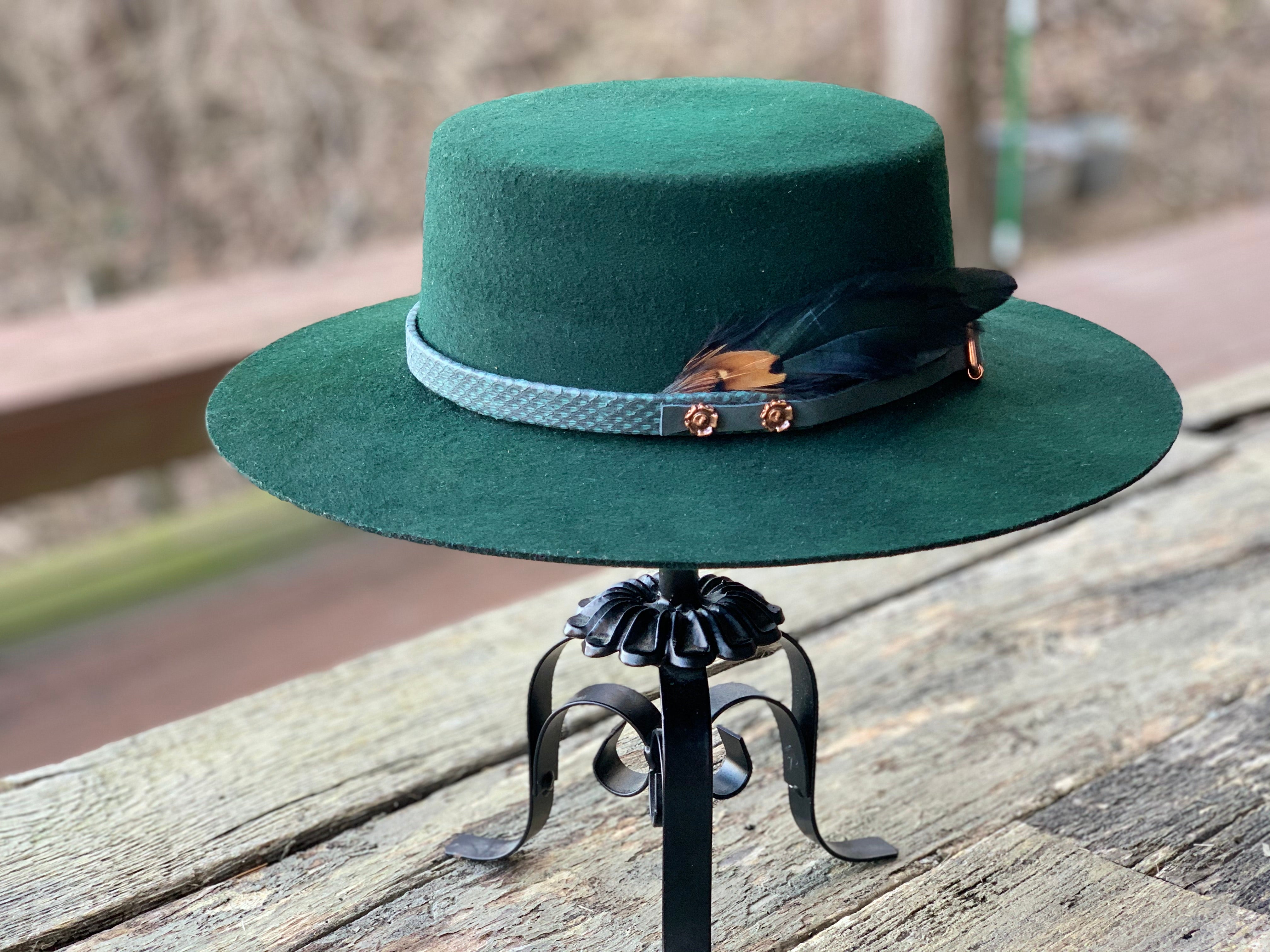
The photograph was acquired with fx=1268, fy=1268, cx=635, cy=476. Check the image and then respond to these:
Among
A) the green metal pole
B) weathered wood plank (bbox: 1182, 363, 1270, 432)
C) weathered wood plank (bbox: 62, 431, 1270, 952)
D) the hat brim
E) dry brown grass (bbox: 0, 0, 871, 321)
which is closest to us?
the hat brim

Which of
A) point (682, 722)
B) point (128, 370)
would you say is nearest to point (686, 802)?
point (682, 722)

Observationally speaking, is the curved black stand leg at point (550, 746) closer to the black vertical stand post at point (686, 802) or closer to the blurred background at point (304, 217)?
the black vertical stand post at point (686, 802)

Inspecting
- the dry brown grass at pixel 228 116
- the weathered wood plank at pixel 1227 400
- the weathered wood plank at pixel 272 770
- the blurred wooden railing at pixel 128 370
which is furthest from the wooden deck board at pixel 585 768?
the dry brown grass at pixel 228 116

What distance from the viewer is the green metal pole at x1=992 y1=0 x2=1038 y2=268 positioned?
4.32m

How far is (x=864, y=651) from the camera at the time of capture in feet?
4.64

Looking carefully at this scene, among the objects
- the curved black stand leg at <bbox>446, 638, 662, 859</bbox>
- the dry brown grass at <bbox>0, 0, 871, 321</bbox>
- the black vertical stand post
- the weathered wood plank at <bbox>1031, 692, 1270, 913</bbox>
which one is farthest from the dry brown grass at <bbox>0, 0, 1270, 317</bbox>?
the black vertical stand post

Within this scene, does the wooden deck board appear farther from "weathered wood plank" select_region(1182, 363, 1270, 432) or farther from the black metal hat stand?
"weathered wood plank" select_region(1182, 363, 1270, 432)

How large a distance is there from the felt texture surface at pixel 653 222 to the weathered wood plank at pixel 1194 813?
0.56m

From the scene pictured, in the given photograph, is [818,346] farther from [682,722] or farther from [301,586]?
[301,586]

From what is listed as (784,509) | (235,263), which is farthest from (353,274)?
(235,263)

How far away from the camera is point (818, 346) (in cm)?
77

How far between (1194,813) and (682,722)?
0.52m

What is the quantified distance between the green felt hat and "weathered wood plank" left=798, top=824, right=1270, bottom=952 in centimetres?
40

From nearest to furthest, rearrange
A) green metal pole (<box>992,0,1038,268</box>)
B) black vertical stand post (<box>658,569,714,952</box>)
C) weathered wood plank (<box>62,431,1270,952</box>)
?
black vertical stand post (<box>658,569,714,952</box>), weathered wood plank (<box>62,431,1270,952</box>), green metal pole (<box>992,0,1038,268</box>)
